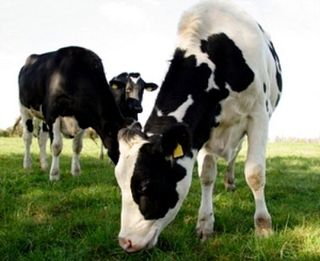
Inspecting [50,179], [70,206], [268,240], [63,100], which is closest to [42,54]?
[63,100]

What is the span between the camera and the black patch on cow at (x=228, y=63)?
5.13 meters

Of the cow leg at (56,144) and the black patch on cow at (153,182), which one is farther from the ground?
the black patch on cow at (153,182)

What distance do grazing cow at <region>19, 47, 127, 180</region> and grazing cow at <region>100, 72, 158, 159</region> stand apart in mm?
1500

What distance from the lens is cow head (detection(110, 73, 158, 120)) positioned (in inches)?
455

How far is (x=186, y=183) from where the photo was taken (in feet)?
14.9

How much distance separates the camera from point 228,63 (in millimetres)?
5184

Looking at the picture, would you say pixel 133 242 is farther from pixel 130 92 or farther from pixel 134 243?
pixel 130 92

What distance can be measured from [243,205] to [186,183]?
2178 mm

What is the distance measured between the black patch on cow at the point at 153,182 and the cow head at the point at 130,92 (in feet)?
23.1

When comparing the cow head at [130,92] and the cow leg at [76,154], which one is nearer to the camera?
the cow leg at [76,154]

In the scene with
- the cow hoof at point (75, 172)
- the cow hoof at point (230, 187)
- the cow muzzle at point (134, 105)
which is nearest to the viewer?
the cow hoof at point (230, 187)

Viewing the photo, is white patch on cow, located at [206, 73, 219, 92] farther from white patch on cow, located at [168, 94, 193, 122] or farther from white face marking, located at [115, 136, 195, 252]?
white face marking, located at [115, 136, 195, 252]

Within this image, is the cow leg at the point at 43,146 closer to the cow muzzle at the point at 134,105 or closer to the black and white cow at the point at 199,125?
the cow muzzle at the point at 134,105

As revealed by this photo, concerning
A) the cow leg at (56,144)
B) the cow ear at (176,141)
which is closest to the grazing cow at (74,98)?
the cow leg at (56,144)
